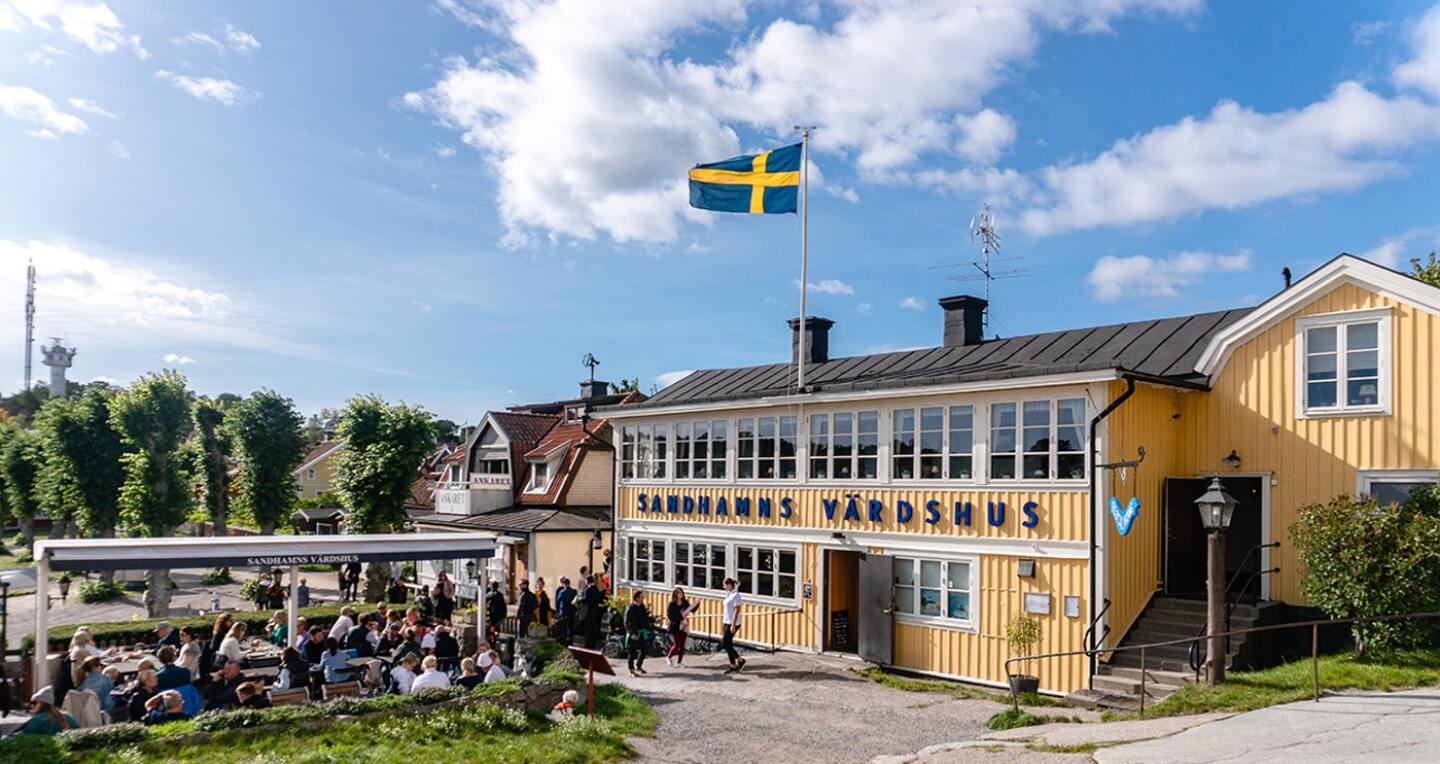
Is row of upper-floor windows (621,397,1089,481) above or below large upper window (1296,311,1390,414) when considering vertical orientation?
below

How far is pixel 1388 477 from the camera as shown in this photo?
1464cm

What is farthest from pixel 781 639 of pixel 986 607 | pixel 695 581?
pixel 986 607

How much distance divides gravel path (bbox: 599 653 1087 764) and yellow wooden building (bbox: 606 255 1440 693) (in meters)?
1.40

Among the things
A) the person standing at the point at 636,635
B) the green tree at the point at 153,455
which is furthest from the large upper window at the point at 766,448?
the green tree at the point at 153,455

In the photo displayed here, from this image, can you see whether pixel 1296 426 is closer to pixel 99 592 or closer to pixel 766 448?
pixel 766 448

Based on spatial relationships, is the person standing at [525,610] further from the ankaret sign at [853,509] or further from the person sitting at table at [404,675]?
the person sitting at table at [404,675]

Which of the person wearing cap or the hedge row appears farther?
the hedge row

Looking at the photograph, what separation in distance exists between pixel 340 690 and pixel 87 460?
34.1 m

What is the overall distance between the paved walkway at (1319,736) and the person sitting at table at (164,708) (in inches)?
401

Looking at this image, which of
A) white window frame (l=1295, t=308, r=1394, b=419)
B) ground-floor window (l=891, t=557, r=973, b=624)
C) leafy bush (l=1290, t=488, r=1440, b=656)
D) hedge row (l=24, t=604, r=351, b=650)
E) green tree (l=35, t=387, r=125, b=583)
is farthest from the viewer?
green tree (l=35, t=387, r=125, b=583)

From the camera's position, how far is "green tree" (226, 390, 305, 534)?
34.5m

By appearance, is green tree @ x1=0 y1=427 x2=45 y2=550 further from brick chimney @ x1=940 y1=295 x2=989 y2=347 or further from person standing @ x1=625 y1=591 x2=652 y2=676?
brick chimney @ x1=940 y1=295 x2=989 y2=347

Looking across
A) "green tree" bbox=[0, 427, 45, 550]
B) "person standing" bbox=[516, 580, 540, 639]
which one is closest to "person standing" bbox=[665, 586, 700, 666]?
"person standing" bbox=[516, 580, 540, 639]

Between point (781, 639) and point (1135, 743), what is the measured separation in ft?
34.7
